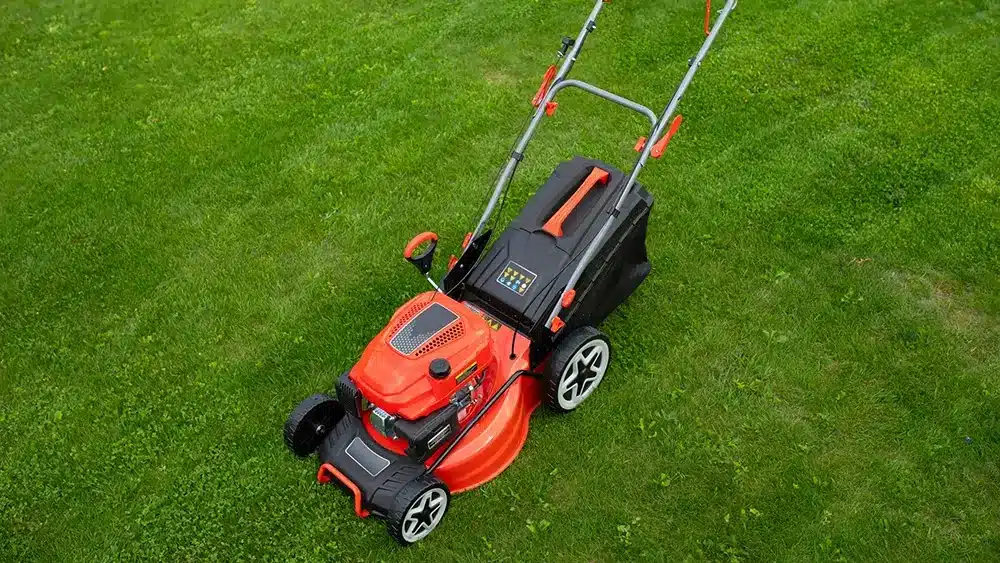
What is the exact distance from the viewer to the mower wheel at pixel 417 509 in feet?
14.0

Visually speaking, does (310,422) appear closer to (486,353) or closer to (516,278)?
(486,353)

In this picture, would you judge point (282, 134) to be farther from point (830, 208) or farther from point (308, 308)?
point (830, 208)

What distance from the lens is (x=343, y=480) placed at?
14.5ft

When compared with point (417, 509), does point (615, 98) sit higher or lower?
higher

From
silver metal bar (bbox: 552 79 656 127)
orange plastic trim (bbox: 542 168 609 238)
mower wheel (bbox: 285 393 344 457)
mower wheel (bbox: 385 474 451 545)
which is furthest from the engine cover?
silver metal bar (bbox: 552 79 656 127)

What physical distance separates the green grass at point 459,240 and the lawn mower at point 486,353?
0.31 m

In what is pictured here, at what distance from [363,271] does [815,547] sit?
11.7 feet

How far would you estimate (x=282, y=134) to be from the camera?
24.7ft

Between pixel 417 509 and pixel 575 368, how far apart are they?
1.26 m

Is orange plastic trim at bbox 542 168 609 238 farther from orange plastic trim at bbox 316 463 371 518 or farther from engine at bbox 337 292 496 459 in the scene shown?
orange plastic trim at bbox 316 463 371 518

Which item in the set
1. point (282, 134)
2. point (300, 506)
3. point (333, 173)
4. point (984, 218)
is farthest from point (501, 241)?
point (984, 218)

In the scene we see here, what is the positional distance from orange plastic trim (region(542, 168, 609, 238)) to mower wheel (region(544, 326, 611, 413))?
0.64 meters

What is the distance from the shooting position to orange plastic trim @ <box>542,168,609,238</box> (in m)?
5.07

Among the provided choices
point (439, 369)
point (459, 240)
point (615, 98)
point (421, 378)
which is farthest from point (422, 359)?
point (459, 240)
